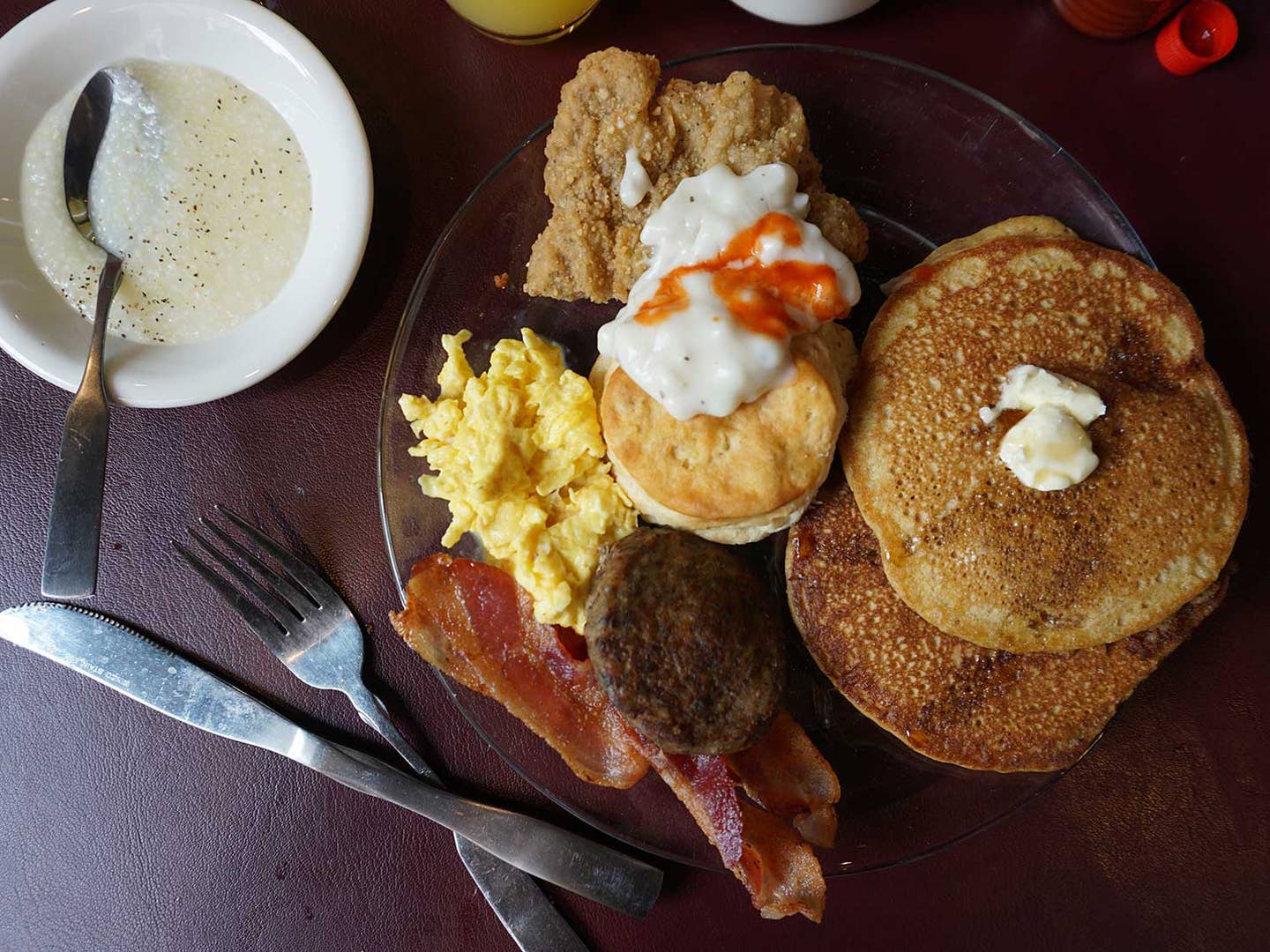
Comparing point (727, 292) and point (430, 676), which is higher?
point (727, 292)

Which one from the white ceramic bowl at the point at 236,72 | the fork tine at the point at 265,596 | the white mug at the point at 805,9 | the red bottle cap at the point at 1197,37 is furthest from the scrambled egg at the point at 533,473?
the red bottle cap at the point at 1197,37

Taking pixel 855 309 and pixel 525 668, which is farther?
pixel 855 309

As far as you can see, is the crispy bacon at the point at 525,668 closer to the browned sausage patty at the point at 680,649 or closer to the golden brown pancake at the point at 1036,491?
the browned sausage patty at the point at 680,649

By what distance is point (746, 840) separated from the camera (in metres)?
1.72

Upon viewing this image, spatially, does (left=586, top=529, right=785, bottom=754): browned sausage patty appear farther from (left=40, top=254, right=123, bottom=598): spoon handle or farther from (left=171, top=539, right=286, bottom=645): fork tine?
(left=40, top=254, right=123, bottom=598): spoon handle

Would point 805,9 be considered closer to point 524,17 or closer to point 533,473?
point 524,17

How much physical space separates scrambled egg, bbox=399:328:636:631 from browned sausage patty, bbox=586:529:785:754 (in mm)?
99

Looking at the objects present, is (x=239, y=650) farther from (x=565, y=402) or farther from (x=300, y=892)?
(x=565, y=402)

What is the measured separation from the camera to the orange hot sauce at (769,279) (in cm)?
151

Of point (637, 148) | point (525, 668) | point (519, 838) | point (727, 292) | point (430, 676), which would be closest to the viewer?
point (727, 292)

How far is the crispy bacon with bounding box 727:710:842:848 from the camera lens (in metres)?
1.76

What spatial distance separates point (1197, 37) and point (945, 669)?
1613mm

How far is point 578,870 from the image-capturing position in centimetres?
Result: 185

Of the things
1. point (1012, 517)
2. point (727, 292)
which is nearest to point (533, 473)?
point (727, 292)
